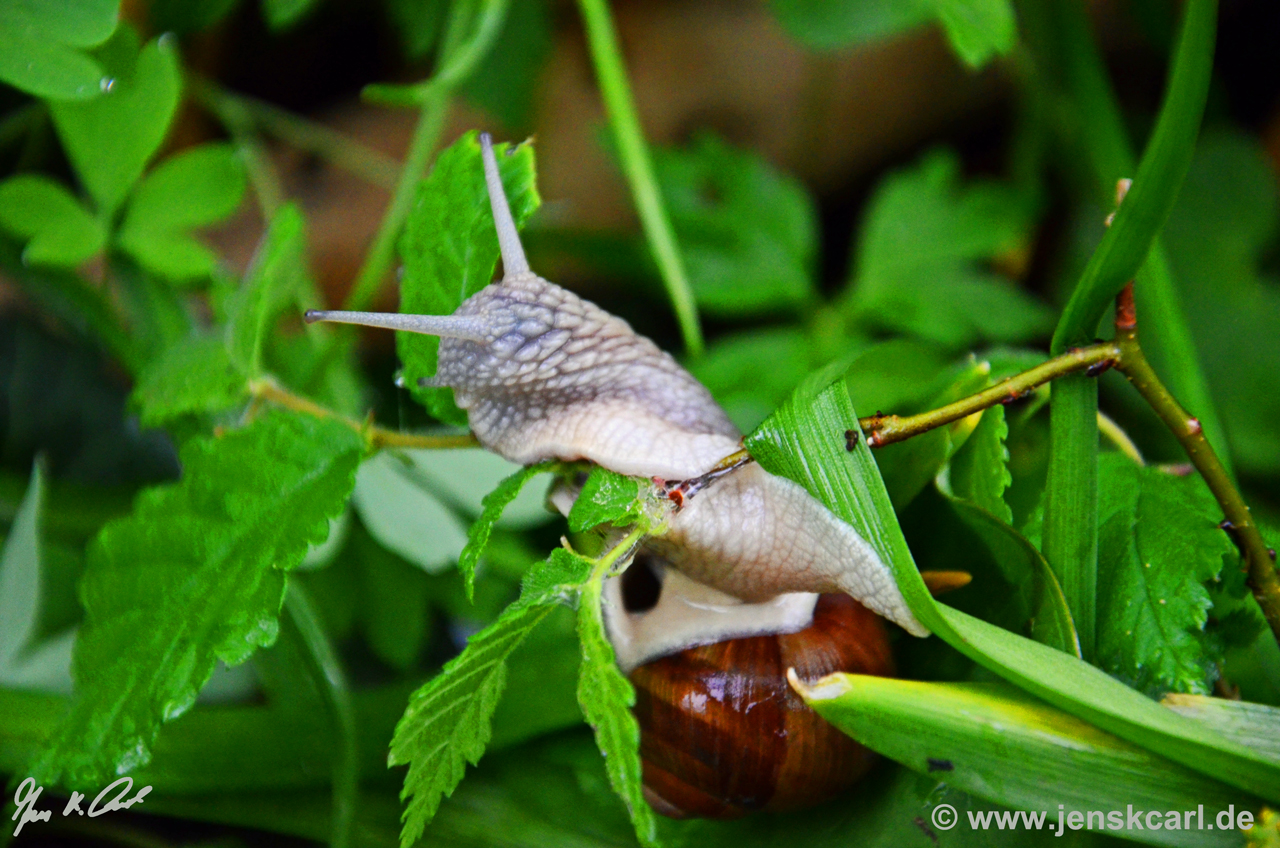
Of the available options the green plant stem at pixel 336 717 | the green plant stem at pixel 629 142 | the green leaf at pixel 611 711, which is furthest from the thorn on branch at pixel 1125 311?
the green plant stem at pixel 336 717

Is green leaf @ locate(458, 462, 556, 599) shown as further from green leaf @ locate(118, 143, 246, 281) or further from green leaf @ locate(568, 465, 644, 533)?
green leaf @ locate(118, 143, 246, 281)

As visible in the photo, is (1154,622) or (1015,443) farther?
(1015,443)

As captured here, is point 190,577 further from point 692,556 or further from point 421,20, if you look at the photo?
point 421,20

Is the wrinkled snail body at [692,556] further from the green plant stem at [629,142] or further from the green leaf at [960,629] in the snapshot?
the green plant stem at [629,142]

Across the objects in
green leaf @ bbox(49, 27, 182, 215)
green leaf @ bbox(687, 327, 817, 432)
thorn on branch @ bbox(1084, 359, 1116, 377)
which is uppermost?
thorn on branch @ bbox(1084, 359, 1116, 377)

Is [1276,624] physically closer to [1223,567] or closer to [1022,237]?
[1223,567]

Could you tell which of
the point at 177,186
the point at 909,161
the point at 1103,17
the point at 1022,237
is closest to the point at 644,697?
the point at 177,186

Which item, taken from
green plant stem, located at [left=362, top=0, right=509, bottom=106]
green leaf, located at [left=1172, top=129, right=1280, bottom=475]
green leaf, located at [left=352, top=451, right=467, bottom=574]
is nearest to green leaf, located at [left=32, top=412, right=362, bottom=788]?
green leaf, located at [left=352, top=451, right=467, bottom=574]
